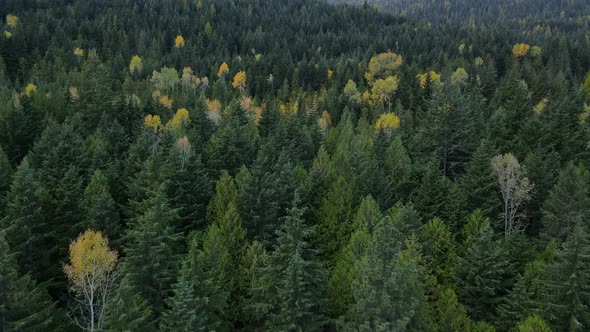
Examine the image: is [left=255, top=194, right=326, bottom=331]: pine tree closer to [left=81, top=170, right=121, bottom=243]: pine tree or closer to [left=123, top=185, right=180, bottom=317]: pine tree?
[left=123, top=185, right=180, bottom=317]: pine tree

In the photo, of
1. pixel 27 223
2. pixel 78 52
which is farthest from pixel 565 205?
pixel 78 52

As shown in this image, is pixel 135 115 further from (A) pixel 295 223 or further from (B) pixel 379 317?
(B) pixel 379 317

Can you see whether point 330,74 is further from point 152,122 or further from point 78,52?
point 152,122

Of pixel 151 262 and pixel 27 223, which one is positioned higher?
pixel 151 262

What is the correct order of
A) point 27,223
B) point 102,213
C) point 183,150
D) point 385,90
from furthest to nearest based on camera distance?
point 385,90
point 183,150
point 102,213
point 27,223

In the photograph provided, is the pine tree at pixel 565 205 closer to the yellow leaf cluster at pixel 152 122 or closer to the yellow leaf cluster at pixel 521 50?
the yellow leaf cluster at pixel 152 122

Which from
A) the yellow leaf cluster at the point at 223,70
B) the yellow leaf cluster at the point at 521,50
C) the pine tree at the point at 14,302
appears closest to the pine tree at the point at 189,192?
the pine tree at the point at 14,302
